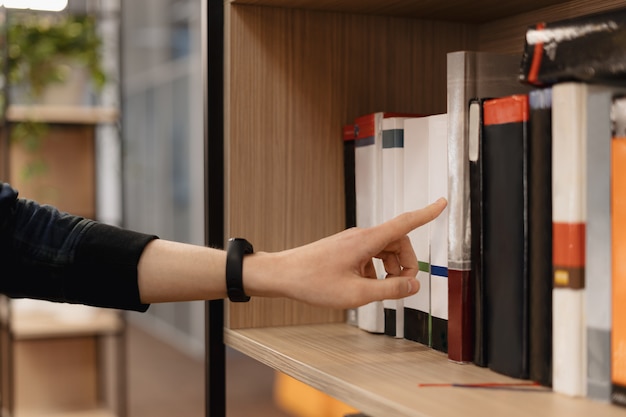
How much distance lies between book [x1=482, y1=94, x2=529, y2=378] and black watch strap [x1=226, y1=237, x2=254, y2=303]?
0.27m

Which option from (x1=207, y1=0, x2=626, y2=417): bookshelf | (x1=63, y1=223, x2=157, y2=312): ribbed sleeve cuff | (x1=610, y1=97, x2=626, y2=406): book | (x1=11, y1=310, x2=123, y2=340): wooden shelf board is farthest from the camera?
(x1=11, y1=310, x2=123, y2=340): wooden shelf board

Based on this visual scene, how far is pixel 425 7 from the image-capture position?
3.59ft

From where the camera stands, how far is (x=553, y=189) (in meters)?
0.69

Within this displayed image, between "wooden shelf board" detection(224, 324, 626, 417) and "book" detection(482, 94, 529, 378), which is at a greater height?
"book" detection(482, 94, 529, 378)

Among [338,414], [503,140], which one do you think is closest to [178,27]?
[338,414]

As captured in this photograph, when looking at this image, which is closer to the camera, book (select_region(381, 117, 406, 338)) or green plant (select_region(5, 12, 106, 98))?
book (select_region(381, 117, 406, 338))

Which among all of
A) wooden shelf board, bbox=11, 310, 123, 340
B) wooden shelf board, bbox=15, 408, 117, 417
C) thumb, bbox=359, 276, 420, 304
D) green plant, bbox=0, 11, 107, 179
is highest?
green plant, bbox=0, 11, 107, 179

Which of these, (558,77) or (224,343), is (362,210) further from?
(558,77)

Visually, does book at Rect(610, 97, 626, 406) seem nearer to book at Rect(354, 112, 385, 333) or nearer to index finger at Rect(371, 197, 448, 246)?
index finger at Rect(371, 197, 448, 246)

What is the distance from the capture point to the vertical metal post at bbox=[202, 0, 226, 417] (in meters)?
1.07

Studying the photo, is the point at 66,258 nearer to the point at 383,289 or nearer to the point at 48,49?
the point at 383,289

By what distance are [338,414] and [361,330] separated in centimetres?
31

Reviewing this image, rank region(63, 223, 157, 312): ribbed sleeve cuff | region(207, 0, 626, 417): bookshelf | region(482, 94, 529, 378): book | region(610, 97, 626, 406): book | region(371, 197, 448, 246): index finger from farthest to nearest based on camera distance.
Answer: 1. region(207, 0, 626, 417): bookshelf
2. region(63, 223, 157, 312): ribbed sleeve cuff
3. region(371, 197, 448, 246): index finger
4. region(482, 94, 529, 378): book
5. region(610, 97, 626, 406): book

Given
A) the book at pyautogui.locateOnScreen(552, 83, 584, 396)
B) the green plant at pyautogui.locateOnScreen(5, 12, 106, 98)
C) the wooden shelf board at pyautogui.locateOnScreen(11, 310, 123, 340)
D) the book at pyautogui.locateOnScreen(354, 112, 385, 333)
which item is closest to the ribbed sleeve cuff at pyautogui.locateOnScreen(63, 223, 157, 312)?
the book at pyautogui.locateOnScreen(354, 112, 385, 333)
